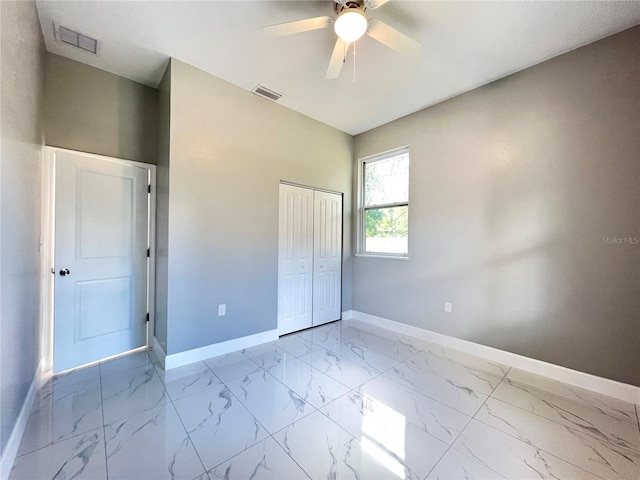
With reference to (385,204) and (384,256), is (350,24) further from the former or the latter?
(384,256)

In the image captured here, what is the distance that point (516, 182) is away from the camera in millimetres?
2502

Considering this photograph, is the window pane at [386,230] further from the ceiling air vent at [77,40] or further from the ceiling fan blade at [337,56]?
the ceiling air vent at [77,40]

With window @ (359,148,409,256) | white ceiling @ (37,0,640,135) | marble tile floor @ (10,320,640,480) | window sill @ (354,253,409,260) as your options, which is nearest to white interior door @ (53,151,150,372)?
marble tile floor @ (10,320,640,480)

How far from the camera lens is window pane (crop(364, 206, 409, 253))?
3.46 m

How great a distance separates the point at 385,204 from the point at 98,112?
11.3 feet

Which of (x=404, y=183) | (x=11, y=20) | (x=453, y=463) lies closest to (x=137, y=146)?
(x=11, y=20)

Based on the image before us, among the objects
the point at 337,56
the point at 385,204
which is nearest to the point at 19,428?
the point at 337,56

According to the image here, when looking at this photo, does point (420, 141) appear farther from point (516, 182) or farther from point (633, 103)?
point (633, 103)

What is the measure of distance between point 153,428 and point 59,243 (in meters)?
1.88

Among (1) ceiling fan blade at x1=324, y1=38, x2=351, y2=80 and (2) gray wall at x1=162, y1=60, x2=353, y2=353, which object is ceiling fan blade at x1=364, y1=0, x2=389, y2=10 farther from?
(2) gray wall at x1=162, y1=60, x2=353, y2=353

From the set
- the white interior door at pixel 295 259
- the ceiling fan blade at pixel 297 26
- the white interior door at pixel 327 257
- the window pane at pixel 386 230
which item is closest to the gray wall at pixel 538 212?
the window pane at pixel 386 230

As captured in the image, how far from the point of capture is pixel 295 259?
3.39 m

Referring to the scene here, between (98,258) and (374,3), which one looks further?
(98,258)

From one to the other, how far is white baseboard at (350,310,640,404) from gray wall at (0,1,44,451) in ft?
11.2
